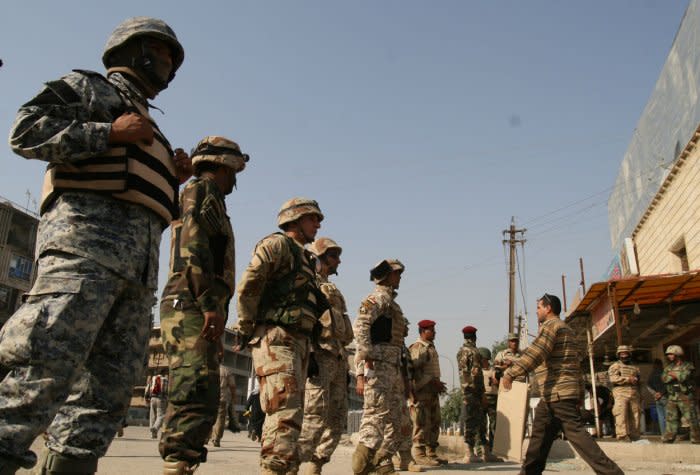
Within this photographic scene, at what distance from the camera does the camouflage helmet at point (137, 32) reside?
285 cm

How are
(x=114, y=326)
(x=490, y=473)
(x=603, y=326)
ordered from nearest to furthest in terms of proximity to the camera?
(x=114, y=326) < (x=490, y=473) < (x=603, y=326)

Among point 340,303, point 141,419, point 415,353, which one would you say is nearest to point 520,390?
point 415,353

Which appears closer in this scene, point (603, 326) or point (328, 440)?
point (328, 440)

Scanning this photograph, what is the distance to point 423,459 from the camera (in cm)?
914

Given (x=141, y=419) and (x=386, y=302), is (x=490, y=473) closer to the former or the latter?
(x=386, y=302)

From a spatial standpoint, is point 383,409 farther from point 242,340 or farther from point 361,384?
point 242,340

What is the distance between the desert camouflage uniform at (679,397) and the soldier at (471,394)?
4.87 metres

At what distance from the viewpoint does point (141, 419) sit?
49.2 meters

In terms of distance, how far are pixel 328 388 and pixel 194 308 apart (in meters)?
2.55

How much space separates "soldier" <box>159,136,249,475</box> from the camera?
10.2ft

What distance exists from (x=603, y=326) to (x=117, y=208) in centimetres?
1467

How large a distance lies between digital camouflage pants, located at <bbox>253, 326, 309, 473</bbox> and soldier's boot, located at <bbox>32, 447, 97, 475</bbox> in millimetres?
1464

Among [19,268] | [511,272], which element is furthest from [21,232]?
[511,272]

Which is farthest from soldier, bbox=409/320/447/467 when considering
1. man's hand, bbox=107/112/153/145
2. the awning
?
man's hand, bbox=107/112/153/145
